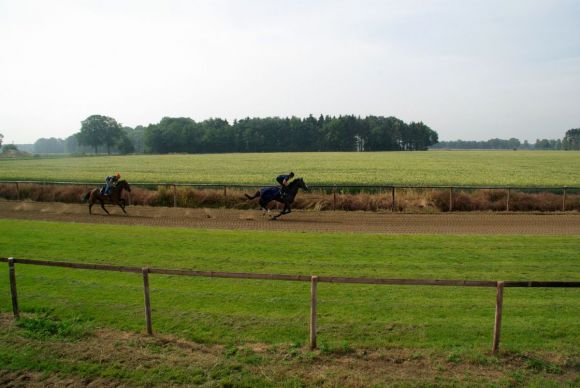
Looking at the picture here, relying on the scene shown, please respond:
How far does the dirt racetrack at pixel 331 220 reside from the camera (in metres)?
16.7

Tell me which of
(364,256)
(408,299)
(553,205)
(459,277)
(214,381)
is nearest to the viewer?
(214,381)

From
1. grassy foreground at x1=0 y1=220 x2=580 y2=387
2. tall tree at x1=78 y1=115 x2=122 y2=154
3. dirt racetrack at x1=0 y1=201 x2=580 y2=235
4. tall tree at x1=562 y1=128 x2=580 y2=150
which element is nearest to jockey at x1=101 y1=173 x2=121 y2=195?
dirt racetrack at x1=0 y1=201 x2=580 y2=235

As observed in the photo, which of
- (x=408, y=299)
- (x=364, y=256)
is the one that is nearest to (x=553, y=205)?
(x=364, y=256)

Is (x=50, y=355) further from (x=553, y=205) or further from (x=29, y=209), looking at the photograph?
(x=553, y=205)

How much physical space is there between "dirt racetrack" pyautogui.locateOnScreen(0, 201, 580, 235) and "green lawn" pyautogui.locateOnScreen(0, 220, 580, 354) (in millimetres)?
2160

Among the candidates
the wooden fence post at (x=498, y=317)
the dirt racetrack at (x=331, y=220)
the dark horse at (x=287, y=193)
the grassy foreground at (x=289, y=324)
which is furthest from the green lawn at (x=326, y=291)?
the dark horse at (x=287, y=193)

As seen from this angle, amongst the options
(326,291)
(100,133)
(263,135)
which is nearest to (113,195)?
(326,291)

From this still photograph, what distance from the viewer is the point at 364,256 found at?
39.6ft

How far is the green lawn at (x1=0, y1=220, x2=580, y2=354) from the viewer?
7.08 m

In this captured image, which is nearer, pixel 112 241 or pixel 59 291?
pixel 59 291

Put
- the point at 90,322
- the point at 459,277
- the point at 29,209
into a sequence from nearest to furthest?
the point at 90,322 < the point at 459,277 < the point at 29,209

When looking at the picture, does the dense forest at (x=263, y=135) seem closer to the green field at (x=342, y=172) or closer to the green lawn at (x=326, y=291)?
the green field at (x=342, y=172)

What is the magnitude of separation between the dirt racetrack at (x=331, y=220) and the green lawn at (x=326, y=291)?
2160 mm

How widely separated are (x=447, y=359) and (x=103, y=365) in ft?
15.5
